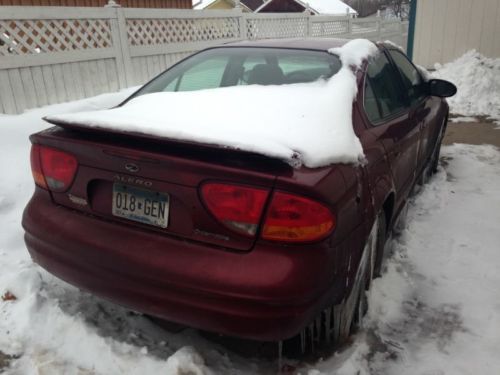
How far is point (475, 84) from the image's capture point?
890 centimetres

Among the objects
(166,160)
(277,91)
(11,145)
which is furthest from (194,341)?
(11,145)

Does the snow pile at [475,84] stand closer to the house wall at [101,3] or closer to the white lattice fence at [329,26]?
the white lattice fence at [329,26]

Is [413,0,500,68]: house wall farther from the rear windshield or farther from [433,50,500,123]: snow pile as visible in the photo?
the rear windshield

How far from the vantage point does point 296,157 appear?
170 centimetres

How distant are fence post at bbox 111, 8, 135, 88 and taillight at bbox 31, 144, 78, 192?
5.43m

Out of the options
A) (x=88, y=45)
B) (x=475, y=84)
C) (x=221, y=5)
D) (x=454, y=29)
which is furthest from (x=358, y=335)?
(x=221, y=5)

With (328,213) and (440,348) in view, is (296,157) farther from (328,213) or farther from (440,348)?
(440,348)

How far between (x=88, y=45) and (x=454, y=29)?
25.9ft

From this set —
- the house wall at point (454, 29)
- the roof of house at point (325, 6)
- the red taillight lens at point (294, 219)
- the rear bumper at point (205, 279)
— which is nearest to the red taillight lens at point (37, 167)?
the rear bumper at point (205, 279)

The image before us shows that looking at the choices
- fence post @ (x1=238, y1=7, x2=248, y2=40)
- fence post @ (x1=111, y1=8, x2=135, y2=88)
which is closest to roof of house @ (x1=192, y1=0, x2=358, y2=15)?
fence post @ (x1=238, y1=7, x2=248, y2=40)

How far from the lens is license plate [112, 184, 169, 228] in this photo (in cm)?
188

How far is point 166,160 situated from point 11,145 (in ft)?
11.1

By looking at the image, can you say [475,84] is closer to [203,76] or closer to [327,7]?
[203,76]

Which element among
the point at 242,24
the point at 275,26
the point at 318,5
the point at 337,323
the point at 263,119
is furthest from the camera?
the point at 318,5
